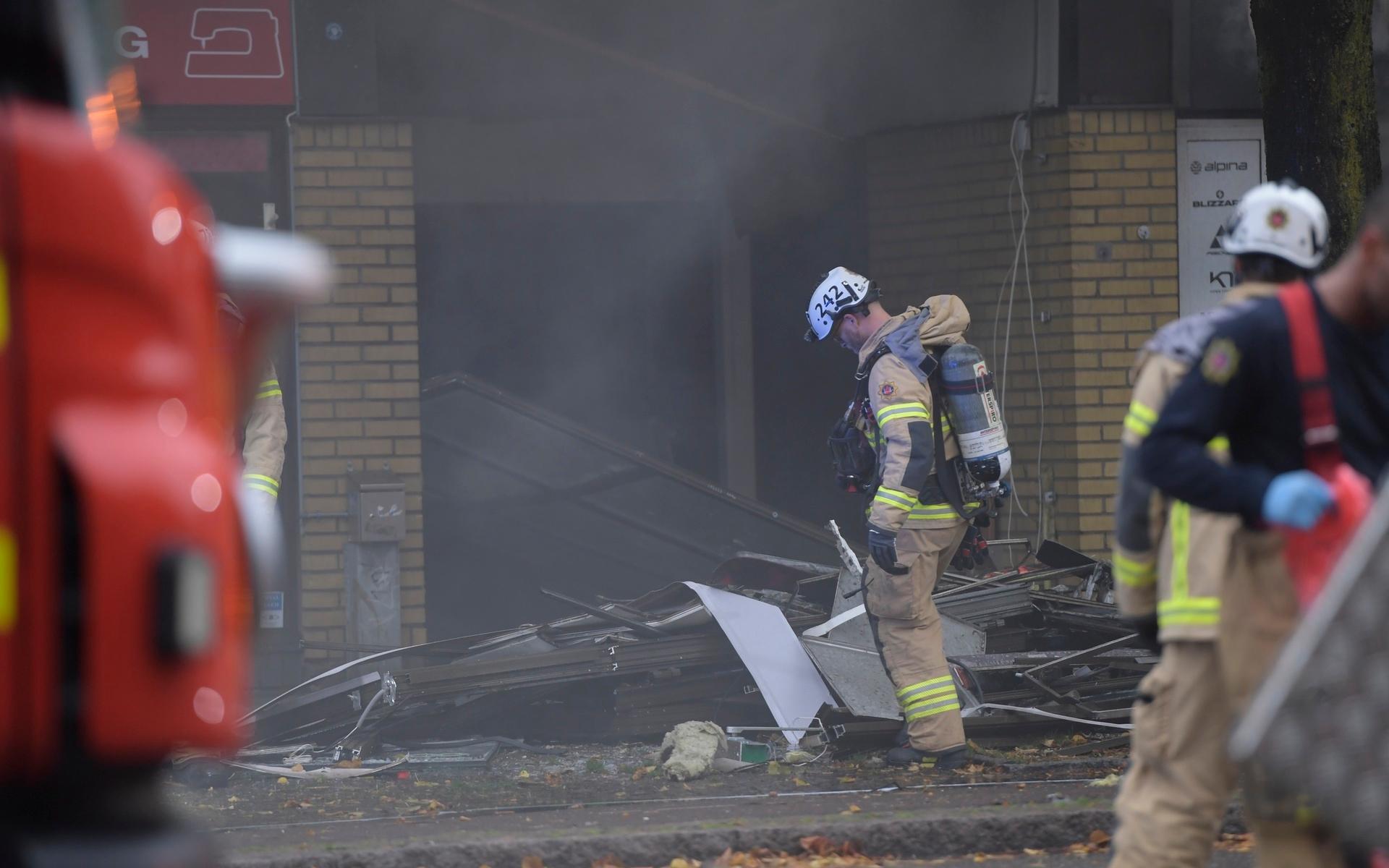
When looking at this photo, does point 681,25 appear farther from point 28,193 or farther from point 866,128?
point 28,193

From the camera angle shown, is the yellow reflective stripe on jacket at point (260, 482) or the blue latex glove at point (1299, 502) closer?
the blue latex glove at point (1299, 502)

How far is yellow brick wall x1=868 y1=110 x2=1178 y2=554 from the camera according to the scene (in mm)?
7984

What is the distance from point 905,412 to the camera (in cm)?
629

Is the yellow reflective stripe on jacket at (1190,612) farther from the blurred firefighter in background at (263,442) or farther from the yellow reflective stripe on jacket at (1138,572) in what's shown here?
the blurred firefighter in background at (263,442)

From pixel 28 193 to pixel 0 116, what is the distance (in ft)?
0.29

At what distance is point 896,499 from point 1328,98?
228 centimetres

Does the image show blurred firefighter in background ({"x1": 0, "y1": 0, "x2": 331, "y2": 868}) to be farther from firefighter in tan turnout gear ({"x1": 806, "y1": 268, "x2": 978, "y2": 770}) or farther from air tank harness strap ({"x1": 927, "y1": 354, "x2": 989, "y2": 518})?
air tank harness strap ({"x1": 927, "y1": 354, "x2": 989, "y2": 518})

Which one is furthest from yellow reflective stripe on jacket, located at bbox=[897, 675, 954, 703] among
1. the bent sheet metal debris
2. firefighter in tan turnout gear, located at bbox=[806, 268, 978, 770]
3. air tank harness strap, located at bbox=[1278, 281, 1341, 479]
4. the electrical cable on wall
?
air tank harness strap, located at bbox=[1278, 281, 1341, 479]

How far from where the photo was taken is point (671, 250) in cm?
1010

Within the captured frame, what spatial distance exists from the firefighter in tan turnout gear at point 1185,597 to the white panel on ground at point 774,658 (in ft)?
11.1

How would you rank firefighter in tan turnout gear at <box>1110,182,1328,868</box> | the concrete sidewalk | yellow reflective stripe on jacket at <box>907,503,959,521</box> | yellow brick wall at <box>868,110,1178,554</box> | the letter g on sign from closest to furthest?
firefighter in tan turnout gear at <box>1110,182,1328,868</box> → the concrete sidewalk → yellow reflective stripe on jacket at <box>907,503,959,521</box> → the letter g on sign → yellow brick wall at <box>868,110,1178,554</box>

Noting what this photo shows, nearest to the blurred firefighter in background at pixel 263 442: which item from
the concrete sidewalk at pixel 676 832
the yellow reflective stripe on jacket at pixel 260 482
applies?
the yellow reflective stripe on jacket at pixel 260 482

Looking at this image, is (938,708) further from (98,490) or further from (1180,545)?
(98,490)

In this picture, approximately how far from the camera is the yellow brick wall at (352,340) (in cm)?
746
